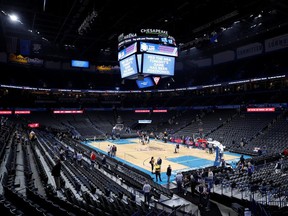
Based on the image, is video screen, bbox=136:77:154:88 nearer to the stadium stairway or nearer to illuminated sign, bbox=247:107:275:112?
the stadium stairway

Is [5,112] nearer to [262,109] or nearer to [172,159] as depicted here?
[172,159]

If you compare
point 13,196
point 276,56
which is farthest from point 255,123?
point 13,196

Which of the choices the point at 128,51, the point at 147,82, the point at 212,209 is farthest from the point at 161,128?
the point at 212,209

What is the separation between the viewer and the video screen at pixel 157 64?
68.3 feet

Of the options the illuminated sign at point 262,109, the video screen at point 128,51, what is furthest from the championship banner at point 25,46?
the illuminated sign at point 262,109

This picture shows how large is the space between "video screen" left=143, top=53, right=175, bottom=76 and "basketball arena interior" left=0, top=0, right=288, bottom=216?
0.11m

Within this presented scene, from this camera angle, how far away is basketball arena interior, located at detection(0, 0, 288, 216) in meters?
10.8

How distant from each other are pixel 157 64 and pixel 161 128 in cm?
2979

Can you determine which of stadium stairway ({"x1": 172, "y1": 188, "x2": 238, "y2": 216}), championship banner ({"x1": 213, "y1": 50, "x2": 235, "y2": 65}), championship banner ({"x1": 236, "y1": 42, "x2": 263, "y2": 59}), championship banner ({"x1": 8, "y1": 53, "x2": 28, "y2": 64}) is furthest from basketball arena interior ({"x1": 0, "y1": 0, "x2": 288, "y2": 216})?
championship banner ({"x1": 8, "y1": 53, "x2": 28, "y2": 64})

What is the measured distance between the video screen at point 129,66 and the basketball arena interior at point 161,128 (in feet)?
0.33

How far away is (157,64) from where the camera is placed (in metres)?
21.5

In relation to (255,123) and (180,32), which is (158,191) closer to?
(180,32)

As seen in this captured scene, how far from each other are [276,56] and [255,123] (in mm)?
14028

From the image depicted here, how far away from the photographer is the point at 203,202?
13016 mm
